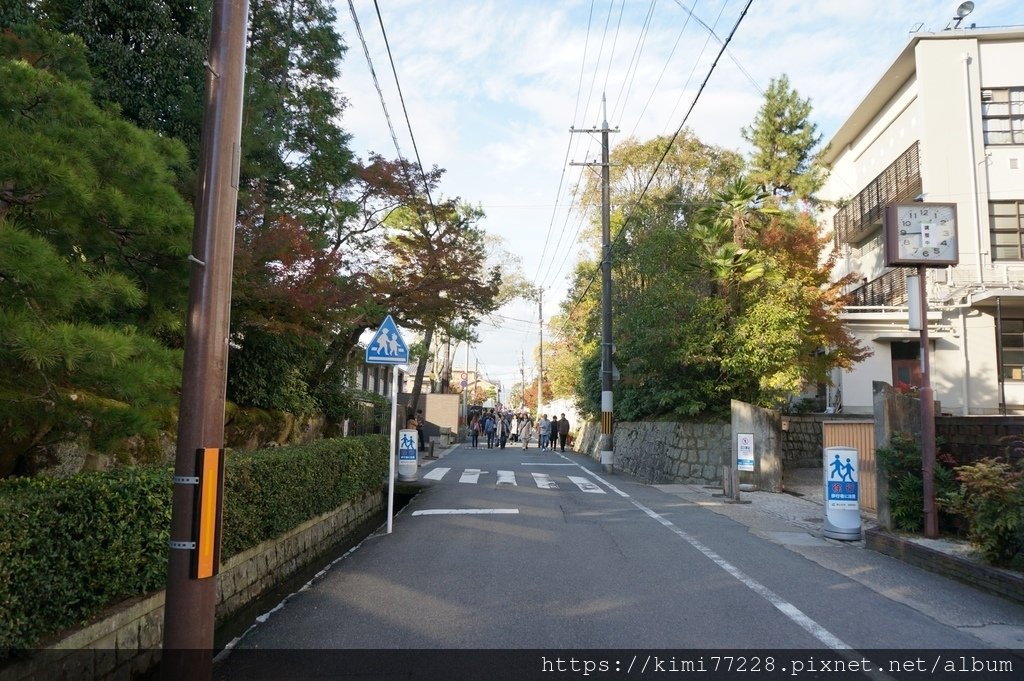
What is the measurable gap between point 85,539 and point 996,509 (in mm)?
7422

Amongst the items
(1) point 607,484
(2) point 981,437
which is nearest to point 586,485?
(1) point 607,484

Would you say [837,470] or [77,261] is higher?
[77,261]

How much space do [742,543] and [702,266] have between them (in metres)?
11.4

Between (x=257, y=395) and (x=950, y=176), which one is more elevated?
(x=950, y=176)

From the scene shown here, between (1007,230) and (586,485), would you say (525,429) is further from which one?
(1007,230)

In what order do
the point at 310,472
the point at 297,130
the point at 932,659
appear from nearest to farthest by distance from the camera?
the point at 932,659 < the point at 310,472 < the point at 297,130

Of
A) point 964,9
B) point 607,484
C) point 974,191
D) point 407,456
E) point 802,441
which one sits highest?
point 964,9

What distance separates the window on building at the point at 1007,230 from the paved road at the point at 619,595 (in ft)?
59.4

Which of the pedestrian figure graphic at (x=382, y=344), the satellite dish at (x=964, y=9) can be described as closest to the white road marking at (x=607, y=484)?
the pedestrian figure graphic at (x=382, y=344)

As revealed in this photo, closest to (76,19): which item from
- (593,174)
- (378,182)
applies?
(378,182)

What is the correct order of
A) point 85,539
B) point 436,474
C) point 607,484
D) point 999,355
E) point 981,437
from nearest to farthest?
1. point 85,539
2. point 981,437
3. point 607,484
4. point 436,474
5. point 999,355

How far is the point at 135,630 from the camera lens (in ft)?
15.8

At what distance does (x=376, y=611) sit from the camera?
19.8ft

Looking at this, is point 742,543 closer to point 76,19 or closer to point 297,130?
point 297,130
